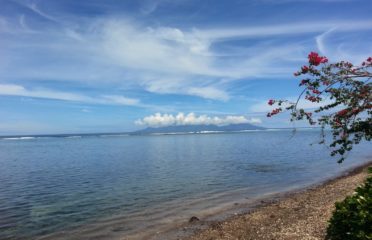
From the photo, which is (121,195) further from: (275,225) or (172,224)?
(275,225)

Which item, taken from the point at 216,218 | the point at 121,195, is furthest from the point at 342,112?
the point at 121,195

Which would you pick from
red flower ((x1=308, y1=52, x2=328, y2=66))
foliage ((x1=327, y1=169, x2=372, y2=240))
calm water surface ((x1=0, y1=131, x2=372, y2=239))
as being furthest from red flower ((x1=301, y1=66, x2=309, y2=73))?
calm water surface ((x1=0, y1=131, x2=372, y2=239))

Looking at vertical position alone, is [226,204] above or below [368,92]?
below

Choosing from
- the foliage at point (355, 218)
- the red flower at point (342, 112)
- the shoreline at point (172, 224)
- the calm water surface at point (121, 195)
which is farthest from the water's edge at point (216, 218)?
the red flower at point (342, 112)

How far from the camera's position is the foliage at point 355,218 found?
29.6 feet

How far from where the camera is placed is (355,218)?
30.9 ft

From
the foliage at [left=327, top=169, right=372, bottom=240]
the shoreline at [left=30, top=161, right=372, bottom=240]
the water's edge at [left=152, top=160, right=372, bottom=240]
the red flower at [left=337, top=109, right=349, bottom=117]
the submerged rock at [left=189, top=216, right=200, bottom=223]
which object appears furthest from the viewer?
the submerged rock at [left=189, top=216, right=200, bottom=223]

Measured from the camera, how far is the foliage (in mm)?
9023

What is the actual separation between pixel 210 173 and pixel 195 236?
26989 millimetres

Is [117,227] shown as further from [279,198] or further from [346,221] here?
[346,221]

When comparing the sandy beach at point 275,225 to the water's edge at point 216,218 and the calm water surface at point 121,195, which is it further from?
the calm water surface at point 121,195

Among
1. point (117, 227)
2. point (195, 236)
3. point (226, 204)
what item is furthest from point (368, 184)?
point (226, 204)

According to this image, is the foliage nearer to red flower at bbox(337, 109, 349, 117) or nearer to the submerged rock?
red flower at bbox(337, 109, 349, 117)

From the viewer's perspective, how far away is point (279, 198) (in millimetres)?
29609
